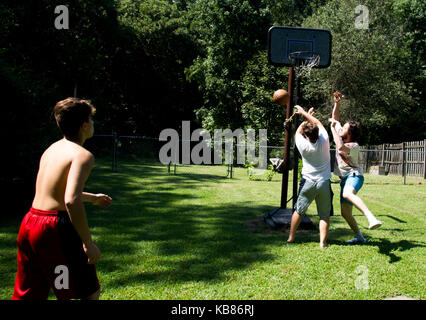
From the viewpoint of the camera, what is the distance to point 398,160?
21156 mm

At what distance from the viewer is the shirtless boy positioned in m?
2.36

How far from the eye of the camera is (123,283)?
158 inches

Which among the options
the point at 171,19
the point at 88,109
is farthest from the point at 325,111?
the point at 88,109

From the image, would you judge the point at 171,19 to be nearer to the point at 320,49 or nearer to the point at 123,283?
the point at 320,49

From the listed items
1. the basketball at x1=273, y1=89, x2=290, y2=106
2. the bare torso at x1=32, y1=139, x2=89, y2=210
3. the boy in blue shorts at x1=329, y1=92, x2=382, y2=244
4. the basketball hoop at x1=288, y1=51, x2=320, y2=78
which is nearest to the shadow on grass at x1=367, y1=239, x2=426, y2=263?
the boy in blue shorts at x1=329, y1=92, x2=382, y2=244

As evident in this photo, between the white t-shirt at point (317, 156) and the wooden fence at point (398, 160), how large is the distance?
13.4m

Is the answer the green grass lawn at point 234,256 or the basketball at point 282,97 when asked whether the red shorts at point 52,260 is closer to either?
the green grass lawn at point 234,256

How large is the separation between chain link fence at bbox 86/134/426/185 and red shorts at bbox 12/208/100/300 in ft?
42.3

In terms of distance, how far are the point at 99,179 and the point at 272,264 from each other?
9501 millimetres

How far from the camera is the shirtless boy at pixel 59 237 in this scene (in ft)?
7.74

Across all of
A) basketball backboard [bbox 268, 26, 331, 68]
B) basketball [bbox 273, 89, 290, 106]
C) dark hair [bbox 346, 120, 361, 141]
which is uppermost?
basketball backboard [bbox 268, 26, 331, 68]

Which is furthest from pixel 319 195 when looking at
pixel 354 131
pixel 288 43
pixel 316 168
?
pixel 288 43

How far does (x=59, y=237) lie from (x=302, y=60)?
623 centimetres

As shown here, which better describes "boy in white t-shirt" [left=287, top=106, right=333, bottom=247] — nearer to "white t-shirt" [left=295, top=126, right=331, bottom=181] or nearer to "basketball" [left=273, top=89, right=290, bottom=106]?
"white t-shirt" [left=295, top=126, right=331, bottom=181]
